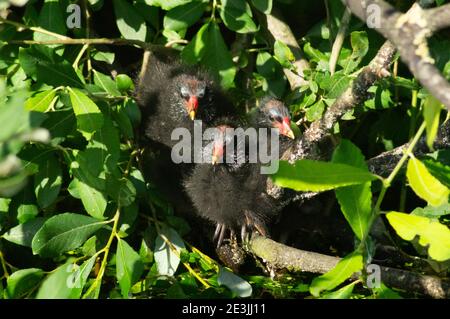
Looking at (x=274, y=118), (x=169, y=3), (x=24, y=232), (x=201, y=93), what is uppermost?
(x=169, y=3)

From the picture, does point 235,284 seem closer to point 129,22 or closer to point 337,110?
point 337,110

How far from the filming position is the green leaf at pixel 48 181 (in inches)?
105

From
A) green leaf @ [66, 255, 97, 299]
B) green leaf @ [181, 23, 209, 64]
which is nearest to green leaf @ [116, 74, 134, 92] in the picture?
green leaf @ [181, 23, 209, 64]

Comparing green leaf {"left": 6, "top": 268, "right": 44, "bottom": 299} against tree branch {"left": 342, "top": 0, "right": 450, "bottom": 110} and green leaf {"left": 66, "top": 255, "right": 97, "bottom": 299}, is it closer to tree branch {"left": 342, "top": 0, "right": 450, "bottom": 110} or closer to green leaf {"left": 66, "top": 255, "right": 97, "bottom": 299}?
green leaf {"left": 66, "top": 255, "right": 97, "bottom": 299}

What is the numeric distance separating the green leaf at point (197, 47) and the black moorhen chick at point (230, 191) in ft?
0.99

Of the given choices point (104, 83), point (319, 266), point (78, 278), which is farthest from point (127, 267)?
point (104, 83)

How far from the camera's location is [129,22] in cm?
311

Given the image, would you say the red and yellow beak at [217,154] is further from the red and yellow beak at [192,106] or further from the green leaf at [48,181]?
the green leaf at [48,181]

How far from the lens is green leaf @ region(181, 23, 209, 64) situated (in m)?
2.89

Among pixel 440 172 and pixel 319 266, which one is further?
pixel 319 266

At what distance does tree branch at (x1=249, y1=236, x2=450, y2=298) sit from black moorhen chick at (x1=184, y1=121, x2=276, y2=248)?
83mm

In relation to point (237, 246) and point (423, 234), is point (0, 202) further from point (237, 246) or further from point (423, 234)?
point (423, 234)

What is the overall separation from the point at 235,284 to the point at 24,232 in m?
0.80
